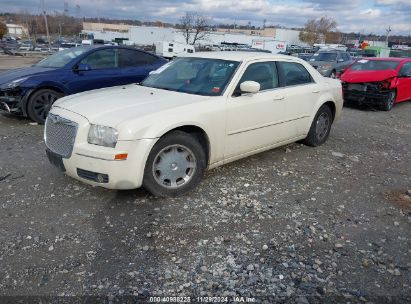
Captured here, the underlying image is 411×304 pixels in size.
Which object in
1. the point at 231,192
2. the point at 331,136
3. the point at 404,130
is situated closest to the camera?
the point at 231,192

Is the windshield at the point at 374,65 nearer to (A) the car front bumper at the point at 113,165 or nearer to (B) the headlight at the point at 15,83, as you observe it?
(B) the headlight at the point at 15,83

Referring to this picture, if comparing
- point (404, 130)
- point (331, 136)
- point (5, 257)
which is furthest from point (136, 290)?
point (404, 130)

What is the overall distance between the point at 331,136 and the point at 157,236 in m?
5.11

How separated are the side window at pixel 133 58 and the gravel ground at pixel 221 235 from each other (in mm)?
3435

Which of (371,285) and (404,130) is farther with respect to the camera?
(404,130)

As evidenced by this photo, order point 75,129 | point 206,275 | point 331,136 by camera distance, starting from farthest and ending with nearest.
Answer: point 331,136 < point 75,129 < point 206,275

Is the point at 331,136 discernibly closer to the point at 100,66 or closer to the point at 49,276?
the point at 100,66

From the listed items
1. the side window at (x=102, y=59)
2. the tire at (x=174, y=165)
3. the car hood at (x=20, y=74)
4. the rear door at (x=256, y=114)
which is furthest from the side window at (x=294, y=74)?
the car hood at (x=20, y=74)

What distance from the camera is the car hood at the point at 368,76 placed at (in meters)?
10.2

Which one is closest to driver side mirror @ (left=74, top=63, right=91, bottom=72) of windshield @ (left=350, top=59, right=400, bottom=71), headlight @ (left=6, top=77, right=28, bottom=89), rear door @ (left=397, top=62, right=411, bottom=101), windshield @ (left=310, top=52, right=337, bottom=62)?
headlight @ (left=6, top=77, right=28, bottom=89)

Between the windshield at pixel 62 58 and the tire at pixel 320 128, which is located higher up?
the windshield at pixel 62 58

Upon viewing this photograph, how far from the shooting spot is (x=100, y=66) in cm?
766

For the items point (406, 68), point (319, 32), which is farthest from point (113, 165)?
point (319, 32)

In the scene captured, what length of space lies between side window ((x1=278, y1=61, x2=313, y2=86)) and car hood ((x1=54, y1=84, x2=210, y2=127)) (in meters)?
1.64
